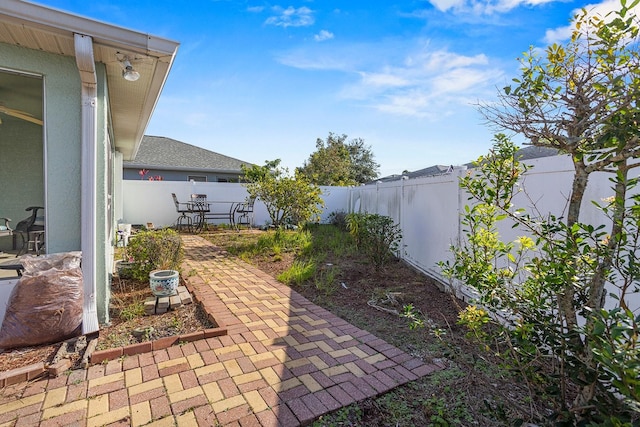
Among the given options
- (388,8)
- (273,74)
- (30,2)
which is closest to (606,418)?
(30,2)

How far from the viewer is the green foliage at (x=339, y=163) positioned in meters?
21.9

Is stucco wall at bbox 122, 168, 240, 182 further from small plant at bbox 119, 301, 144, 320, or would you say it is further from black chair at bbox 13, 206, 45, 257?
small plant at bbox 119, 301, 144, 320

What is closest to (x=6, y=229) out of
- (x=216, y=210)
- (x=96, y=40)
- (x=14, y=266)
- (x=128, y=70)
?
(x=14, y=266)

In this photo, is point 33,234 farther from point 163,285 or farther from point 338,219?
point 338,219

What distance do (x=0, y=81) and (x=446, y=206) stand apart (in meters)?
5.14

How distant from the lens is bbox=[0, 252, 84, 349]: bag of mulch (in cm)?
251

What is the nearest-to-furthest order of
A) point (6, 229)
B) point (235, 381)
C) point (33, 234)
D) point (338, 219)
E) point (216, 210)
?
1. point (235, 381)
2. point (33, 234)
3. point (6, 229)
4. point (216, 210)
5. point (338, 219)

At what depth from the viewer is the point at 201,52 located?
576 cm

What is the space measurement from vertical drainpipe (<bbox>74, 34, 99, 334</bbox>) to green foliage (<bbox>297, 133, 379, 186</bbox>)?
14609 mm

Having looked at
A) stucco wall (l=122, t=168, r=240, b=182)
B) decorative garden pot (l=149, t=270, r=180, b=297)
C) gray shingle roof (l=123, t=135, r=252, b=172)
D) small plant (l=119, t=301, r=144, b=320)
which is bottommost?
small plant (l=119, t=301, r=144, b=320)

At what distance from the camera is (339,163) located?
22.4 metres

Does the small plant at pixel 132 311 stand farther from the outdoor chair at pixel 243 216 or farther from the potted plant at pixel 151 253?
the outdoor chair at pixel 243 216

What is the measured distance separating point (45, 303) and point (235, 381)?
168 cm

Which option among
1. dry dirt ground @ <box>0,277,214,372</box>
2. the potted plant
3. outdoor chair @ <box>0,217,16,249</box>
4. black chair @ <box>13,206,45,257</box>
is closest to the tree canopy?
dry dirt ground @ <box>0,277,214,372</box>
